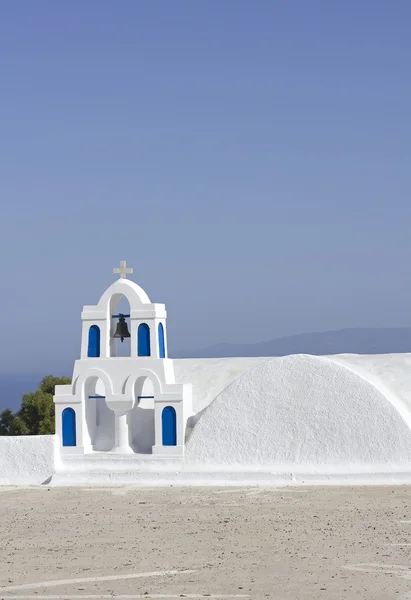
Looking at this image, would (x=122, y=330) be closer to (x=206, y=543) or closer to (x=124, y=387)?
(x=124, y=387)

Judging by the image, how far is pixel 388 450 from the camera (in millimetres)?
23250

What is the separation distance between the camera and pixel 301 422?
23.9 m

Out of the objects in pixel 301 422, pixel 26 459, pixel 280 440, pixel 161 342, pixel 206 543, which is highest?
pixel 161 342

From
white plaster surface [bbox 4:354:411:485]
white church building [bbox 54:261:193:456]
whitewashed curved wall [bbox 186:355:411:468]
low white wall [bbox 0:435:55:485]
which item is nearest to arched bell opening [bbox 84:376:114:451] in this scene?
white church building [bbox 54:261:193:456]

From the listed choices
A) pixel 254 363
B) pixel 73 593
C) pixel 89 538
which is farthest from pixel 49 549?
pixel 254 363

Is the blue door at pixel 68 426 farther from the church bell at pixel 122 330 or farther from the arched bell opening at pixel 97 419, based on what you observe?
the church bell at pixel 122 330

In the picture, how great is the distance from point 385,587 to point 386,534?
374 centimetres

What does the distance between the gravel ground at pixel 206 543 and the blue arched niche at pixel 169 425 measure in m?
1.48

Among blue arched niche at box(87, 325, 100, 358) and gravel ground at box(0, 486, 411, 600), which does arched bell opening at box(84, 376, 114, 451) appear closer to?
blue arched niche at box(87, 325, 100, 358)

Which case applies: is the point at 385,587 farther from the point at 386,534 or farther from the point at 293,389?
the point at 293,389

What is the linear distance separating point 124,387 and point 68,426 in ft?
5.41

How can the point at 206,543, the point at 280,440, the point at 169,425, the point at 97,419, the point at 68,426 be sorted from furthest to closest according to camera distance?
the point at 97,419, the point at 68,426, the point at 169,425, the point at 280,440, the point at 206,543

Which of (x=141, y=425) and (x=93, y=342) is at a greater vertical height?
(x=93, y=342)

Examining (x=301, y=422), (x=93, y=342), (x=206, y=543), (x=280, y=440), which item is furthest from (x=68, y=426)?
(x=206, y=543)
